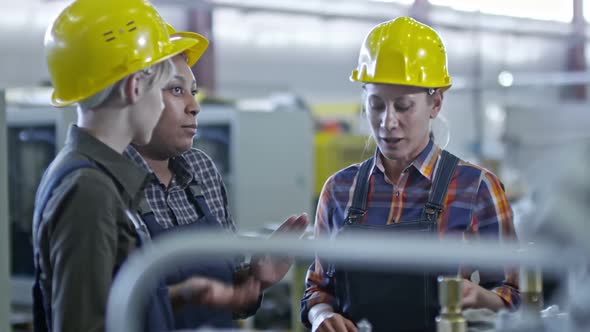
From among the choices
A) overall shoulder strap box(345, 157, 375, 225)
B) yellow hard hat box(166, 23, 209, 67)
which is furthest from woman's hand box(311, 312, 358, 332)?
yellow hard hat box(166, 23, 209, 67)

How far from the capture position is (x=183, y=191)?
1.75m

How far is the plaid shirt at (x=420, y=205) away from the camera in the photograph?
1687 millimetres

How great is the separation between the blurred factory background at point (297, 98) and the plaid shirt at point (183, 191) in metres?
0.40

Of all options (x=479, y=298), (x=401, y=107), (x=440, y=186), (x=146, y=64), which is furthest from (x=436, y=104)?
(x=146, y=64)

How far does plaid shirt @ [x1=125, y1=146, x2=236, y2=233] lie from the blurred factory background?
0.40 m

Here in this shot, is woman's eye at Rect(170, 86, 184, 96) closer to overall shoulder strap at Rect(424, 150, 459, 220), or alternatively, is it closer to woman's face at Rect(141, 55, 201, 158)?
woman's face at Rect(141, 55, 201, 158)

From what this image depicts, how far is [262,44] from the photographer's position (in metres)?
9.57

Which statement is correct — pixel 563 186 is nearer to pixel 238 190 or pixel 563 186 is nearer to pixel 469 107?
pixel 238 190

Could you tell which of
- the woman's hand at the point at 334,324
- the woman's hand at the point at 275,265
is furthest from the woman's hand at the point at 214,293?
the woman's hand at the point at 334,324

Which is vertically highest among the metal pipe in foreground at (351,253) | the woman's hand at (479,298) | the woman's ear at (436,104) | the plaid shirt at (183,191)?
the woman's ear at (436,104)

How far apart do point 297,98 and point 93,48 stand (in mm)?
4245

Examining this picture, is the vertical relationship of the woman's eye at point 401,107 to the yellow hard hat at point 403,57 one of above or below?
below

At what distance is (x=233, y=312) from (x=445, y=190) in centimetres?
50

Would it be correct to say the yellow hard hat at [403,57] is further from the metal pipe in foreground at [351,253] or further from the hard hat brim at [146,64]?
the metal pipe in foreground at [351,253]
